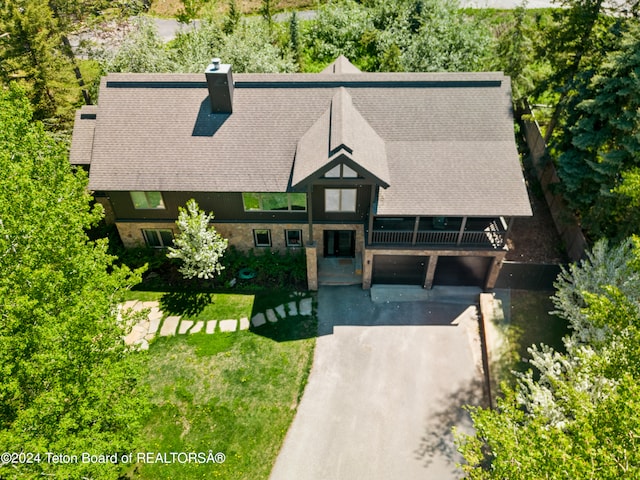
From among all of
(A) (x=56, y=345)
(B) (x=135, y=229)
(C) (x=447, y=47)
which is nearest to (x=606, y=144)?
(C) (x=447, y=47)

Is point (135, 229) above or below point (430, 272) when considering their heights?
above

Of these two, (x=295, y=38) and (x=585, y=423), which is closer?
(x=585, y=423)

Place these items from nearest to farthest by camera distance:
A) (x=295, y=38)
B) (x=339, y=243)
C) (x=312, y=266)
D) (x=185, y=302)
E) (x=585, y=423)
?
(x=585, y=423), (x=312, y=266), (x=185, y=302), (x=339, y=243), (x=295, y=38)

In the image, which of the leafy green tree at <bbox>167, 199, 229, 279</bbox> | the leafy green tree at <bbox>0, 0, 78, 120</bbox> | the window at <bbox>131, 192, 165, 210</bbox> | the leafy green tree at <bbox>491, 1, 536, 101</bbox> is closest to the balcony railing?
the leafy green tree at <bbox>167, 199, 229, 279</bbox>

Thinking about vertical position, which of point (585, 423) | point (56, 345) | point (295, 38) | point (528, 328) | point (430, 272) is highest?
point (295, 38)

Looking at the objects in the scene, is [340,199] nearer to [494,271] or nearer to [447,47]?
[494,271]

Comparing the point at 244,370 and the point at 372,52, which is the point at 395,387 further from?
the point at 372,52

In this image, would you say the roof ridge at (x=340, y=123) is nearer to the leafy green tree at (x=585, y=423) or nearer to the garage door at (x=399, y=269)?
the garage door at (x=399, y=269)

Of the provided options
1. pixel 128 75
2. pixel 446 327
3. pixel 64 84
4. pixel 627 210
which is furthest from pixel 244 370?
pixel 64 84
